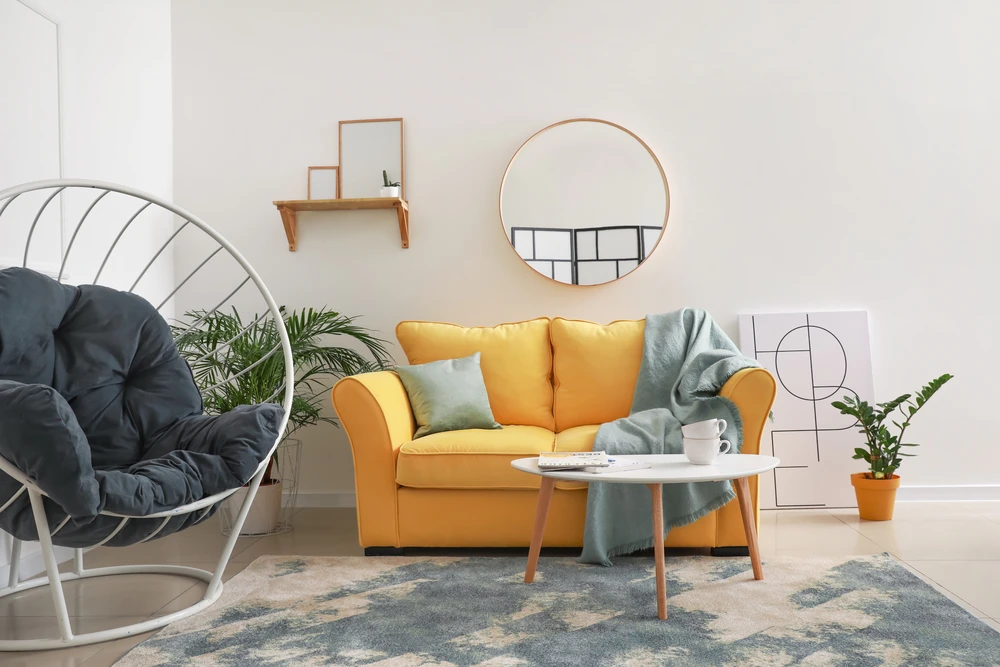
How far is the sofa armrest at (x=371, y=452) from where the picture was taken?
2711 millimetres

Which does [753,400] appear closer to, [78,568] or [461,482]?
[461,482]

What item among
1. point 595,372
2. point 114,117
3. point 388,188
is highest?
point 114,117

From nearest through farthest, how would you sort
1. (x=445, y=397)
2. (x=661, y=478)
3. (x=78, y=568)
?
(x=661, y=478), (x=78, y=568), (x=445, y=397)

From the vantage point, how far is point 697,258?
3602 mm

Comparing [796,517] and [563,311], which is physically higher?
[563,311]

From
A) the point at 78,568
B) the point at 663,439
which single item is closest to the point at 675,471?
the point at 663,439

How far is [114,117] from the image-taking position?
130 inches

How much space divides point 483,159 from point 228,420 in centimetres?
200

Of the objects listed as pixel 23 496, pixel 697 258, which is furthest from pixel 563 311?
pixel 23 496

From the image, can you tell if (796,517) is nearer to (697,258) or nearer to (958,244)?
(697,258)

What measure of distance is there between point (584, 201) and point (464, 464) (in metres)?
1.49

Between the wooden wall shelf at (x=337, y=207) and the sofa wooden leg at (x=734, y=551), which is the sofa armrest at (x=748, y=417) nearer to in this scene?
the sofa wooden leg at (x=734, y=551)

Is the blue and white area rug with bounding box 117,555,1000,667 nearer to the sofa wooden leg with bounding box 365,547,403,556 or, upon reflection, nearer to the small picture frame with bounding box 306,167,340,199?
the sofa wooden leg with bounding box 365,547,403,556

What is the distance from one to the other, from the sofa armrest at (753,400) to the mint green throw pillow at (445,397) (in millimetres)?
970
